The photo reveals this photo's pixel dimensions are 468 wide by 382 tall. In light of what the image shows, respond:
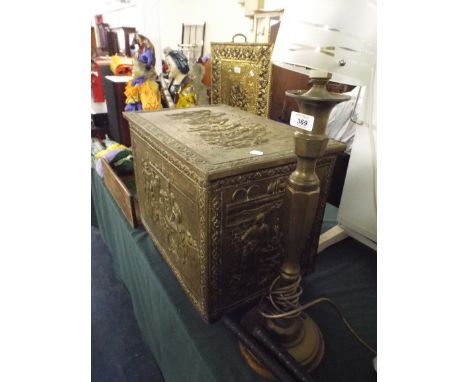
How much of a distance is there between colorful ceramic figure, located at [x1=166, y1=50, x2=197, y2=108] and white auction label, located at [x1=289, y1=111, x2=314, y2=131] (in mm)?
1169

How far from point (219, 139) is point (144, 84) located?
3.48 ft

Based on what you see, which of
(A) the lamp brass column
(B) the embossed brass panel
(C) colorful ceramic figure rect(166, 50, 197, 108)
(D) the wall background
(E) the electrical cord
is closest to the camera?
(A) the lamp brass column

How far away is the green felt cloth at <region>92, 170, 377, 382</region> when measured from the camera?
2.12 feet

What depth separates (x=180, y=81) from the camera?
58.7 inches

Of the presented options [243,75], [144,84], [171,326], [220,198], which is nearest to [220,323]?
[171,326]

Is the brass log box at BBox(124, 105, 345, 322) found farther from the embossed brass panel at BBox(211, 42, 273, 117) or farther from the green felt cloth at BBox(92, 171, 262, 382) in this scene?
the embossed brass panel at BBox(211, 42, 273, 117)

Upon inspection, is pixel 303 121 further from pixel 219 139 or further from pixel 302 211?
pixel 219 139

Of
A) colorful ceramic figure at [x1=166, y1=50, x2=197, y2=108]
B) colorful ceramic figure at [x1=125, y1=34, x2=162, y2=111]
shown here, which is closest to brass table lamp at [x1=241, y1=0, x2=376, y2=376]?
colorful ceramic figure at [x1=166, y1=50, x2=197, y2=108]

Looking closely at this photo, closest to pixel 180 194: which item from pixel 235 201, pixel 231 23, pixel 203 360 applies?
pixel 235 201

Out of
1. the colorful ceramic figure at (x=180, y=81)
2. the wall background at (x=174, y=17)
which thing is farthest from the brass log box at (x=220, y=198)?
the wall background at (x=174, y=17)

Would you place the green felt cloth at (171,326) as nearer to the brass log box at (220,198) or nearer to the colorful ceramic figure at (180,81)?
the brass log box at (220,198)

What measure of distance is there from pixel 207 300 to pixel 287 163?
38 cm

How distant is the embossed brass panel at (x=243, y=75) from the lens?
114cm

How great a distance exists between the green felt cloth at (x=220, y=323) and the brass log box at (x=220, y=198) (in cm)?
5
